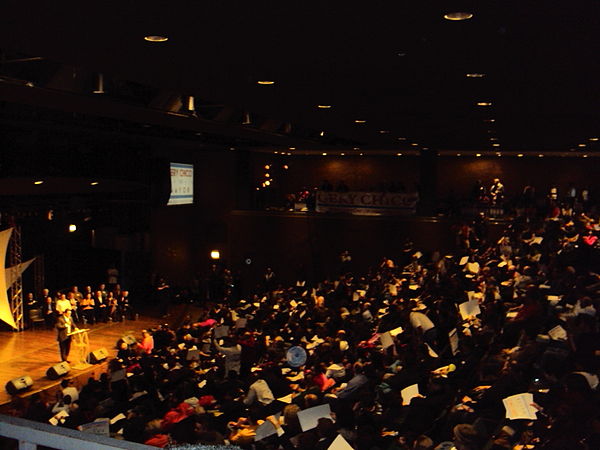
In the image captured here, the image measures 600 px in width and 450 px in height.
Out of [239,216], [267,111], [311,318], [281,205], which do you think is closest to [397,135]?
[267,111]

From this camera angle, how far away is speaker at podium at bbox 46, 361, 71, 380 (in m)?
14.9

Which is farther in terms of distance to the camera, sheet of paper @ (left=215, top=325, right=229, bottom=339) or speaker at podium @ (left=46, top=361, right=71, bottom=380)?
speaker at podium @ (left=46, top=361, right=71, bottom=380)

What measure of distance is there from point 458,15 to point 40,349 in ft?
50.9

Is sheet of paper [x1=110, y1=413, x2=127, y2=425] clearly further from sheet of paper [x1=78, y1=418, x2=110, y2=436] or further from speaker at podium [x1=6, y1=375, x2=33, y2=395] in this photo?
speaker at podium [x1=6, y1=375, x2=33, y2=395]

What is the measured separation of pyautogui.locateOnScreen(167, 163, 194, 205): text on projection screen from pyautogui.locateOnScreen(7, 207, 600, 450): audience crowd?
13457 millimetres

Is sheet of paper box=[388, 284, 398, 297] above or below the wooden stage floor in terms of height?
above

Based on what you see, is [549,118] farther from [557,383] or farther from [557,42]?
[557,383]

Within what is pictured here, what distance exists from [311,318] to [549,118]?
19.2 feet

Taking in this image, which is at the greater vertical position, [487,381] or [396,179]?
[396,179]

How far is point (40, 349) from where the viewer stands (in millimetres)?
17562

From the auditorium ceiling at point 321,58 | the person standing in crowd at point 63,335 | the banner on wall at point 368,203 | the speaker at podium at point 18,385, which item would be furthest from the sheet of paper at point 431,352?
the banner on wall at point 368,203

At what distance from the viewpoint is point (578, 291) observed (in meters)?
7.69

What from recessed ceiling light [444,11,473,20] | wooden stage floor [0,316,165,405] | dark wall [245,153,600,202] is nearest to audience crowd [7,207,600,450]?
recessed ceiling light [444,11,473,20]

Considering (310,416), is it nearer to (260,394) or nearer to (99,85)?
(260,394)
